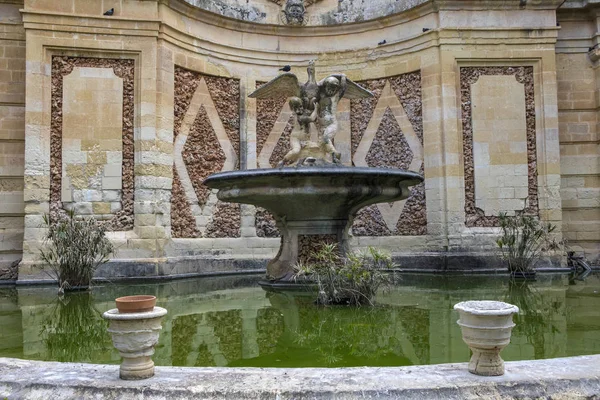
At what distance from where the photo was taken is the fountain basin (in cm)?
697

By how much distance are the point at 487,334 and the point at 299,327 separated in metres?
2.37

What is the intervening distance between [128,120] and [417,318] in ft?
23.8

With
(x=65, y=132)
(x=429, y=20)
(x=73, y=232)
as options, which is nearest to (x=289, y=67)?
(x=429, y=20)

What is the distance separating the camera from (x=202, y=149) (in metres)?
11.8

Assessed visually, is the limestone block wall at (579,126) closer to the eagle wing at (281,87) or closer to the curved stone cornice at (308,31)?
the curved stone cornice at (308,31)

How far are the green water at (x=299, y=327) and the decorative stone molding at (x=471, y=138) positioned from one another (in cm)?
335

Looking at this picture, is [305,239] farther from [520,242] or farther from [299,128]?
[520,242]

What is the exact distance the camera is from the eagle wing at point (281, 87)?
8258 millimetres

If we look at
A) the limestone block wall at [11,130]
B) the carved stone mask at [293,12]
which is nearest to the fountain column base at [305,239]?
the limestone block wall at [11,130]

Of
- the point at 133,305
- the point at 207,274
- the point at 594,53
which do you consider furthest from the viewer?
the point at 594,53

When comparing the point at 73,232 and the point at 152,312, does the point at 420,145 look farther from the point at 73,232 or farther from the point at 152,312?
the point at 152,312

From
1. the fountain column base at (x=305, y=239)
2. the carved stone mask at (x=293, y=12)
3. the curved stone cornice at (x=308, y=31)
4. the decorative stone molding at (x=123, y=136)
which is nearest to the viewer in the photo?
the fountain column base at (x=305, y=239)

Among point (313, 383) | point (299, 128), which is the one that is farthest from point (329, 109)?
point (313, 383)

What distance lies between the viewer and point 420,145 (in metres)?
12.0
